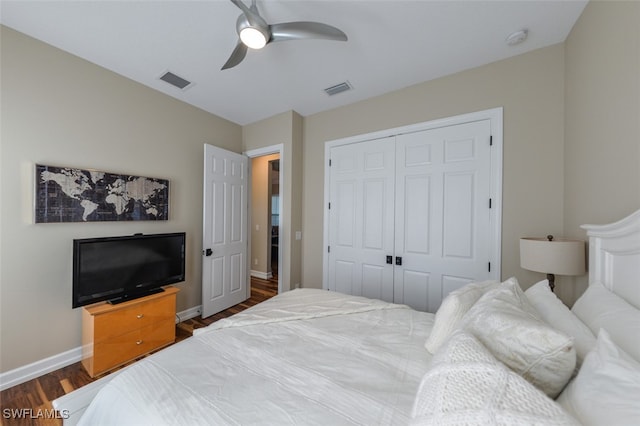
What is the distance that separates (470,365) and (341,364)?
2.09 ft

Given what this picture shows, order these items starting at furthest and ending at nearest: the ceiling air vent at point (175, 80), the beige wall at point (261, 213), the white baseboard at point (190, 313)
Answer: the beige wall at point (261, 213), the white baseboard at point (190, 313), the ceiling air vent at point (175, 80)

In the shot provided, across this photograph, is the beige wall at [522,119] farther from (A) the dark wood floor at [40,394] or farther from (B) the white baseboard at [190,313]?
(A) the dark wood floor at [40,394]

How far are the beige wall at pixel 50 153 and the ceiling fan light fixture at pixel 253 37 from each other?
1779mm

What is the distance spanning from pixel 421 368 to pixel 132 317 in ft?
8.07

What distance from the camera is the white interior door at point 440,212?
88.6 inches

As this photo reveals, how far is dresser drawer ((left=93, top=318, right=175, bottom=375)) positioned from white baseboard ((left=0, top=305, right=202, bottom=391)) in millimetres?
431

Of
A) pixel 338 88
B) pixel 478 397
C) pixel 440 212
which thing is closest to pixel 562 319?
pixel 478 397

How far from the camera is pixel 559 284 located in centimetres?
195

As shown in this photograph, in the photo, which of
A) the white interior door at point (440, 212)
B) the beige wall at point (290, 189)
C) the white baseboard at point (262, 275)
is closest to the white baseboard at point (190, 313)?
the beige wall at point (290, 189)

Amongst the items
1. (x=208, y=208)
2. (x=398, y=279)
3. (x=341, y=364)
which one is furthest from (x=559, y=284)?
(x=208, y=208)

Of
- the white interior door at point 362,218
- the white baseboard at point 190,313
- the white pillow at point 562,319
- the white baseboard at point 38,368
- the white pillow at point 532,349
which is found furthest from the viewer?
the white baseboard at point 190,313

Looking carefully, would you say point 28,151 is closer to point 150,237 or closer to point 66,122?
point 66,122

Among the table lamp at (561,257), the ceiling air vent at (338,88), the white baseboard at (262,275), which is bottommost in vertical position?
the white baseboard at (262,275)

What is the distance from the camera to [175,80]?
254 cm
